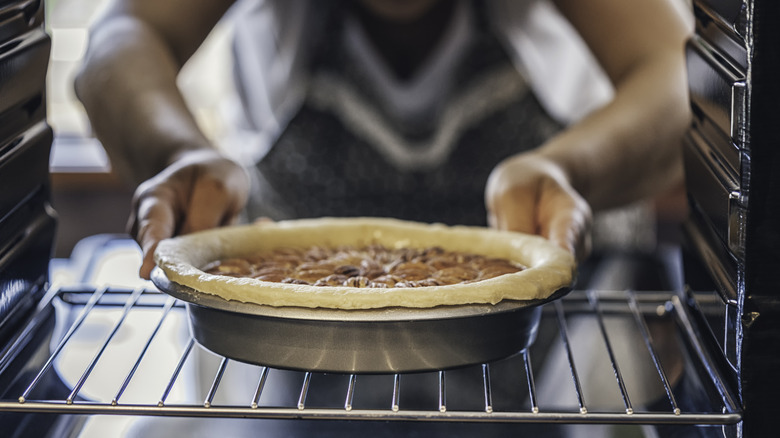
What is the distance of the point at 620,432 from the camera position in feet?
2.92

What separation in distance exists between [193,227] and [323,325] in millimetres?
450

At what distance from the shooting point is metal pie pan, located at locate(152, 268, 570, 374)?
0.79 metres

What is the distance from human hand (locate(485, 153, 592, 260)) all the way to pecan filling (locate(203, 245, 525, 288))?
0.31ft

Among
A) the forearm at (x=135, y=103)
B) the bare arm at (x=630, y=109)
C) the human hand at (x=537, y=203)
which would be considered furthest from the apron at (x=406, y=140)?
the human hand at (x=537, y=203)

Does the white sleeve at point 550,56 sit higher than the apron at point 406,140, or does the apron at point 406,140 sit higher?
the white sleeve at point 550,56

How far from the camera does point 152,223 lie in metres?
1.07

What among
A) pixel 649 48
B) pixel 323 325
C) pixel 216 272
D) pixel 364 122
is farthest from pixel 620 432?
pixel 364 122

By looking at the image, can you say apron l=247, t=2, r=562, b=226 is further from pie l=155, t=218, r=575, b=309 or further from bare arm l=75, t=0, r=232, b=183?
pie l=155, t=218, r=575, b=309

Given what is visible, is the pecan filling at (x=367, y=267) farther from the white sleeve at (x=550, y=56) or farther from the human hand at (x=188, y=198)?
the white sleeve at (x=550, y=56)

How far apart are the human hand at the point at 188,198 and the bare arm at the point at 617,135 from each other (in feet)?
1.41

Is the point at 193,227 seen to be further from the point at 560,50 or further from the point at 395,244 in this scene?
the point at 560,50

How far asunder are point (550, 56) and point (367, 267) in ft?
3.27

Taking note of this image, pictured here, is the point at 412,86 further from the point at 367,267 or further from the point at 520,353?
the point at 520,353

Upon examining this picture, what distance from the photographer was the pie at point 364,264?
2.64 ft
